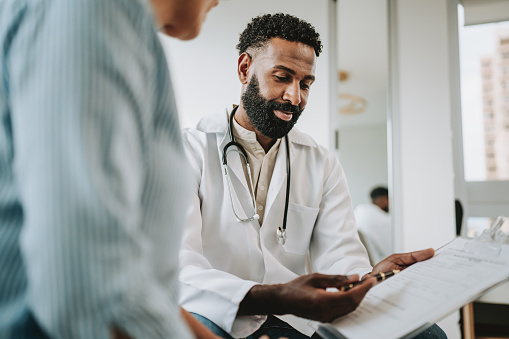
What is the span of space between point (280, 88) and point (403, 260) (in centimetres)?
79

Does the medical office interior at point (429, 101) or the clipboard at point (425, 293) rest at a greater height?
the medical office interior at point (429, 101)

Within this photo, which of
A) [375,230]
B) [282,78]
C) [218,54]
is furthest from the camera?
[375,230]

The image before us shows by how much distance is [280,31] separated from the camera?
1.53 m

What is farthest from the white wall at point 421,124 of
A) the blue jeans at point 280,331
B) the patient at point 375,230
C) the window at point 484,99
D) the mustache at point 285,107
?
the blue jeans at point 280,331

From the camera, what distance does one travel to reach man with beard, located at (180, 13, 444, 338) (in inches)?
40.1

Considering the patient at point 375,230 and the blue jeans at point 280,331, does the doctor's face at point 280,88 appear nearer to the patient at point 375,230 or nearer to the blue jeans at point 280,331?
the blue jeans at point 280,331

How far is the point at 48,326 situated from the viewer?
0.35m

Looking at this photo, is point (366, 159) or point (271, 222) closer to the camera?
point (271, 222)

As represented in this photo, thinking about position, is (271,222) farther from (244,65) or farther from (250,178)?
(244,65)

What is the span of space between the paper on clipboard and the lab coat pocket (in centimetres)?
48

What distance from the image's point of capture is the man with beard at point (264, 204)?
102 centimetres

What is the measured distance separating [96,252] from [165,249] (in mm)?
126

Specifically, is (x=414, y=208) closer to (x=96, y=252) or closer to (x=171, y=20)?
(x=171, y=20)

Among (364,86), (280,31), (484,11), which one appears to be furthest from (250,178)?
(364,86)
